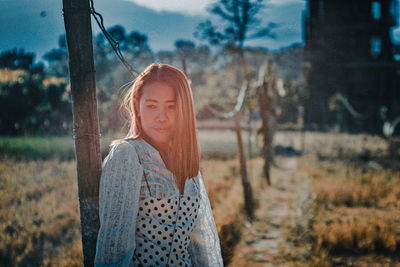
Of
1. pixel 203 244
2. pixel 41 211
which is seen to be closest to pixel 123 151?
pixel 203 244

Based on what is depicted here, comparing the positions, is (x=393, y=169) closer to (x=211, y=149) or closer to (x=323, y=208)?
(x=323, y=208)

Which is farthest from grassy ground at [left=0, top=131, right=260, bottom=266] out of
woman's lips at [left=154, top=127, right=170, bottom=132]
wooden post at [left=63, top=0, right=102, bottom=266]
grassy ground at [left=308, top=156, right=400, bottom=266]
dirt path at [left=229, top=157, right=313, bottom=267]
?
woman's lips at [left=154, top=127, right=170, bottom=132]

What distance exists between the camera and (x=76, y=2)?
156 cm

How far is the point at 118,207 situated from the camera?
4.29 feet

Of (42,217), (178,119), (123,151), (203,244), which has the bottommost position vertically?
(42,217)

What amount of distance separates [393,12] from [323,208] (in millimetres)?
20145

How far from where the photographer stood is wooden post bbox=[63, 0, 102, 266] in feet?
5.12

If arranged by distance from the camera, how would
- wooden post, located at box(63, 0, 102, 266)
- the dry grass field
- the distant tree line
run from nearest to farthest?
wooden post, located at box(63, 0, 102, 266)
the distant tree line
the dry grass field

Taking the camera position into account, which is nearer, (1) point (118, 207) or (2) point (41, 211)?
(1) point (118, 207)

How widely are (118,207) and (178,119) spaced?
60 centimetres

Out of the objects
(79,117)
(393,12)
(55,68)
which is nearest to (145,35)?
(55,68)

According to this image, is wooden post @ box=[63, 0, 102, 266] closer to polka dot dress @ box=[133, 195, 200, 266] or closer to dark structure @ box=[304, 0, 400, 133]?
polka dot dress @ box=[133, 195, 200, 266]

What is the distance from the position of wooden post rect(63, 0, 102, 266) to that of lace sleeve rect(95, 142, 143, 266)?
0.30 m

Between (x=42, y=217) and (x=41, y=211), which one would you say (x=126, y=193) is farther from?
(x=41, y=211)
